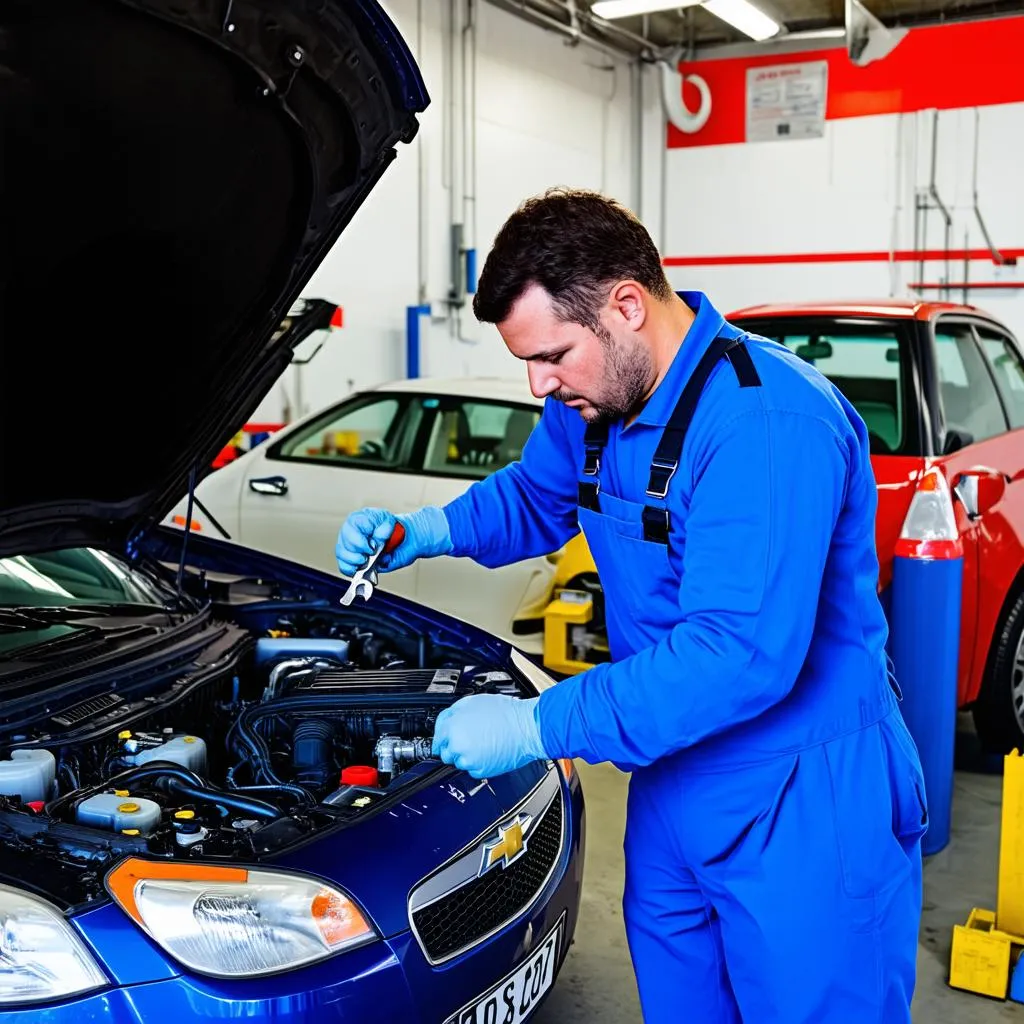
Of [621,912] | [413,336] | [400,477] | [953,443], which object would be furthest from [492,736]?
[413,336]

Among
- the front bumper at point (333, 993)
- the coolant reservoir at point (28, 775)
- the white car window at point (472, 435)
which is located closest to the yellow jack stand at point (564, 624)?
the white car window at point (472, 435)

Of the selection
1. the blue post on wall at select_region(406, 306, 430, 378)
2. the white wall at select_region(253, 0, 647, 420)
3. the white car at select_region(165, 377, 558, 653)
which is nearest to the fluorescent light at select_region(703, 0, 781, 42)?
the white wall at select_region(253, 0, 647, 420)

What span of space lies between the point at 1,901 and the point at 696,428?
1.15m

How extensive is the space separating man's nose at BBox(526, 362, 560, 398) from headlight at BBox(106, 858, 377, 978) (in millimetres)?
796

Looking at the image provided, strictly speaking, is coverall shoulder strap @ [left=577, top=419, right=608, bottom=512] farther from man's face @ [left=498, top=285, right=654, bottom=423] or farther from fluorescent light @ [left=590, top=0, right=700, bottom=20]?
fluorescent light @ [left=590, top=0, right=700, bottom=20]

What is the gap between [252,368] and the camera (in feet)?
8.36

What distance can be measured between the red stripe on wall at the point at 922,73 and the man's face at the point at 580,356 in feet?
32.9

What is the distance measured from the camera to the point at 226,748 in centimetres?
227

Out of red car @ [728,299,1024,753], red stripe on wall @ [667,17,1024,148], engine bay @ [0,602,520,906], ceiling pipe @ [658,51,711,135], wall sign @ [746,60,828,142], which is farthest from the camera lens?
ceiling pipe @ [658,51,711,135]

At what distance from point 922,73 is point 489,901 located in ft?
34.2

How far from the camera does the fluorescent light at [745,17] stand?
29.6 feet

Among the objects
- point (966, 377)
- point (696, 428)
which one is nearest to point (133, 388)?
point (696, 428)

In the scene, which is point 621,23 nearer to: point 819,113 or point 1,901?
point 819,113

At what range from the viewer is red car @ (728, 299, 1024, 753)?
11.9 feet
